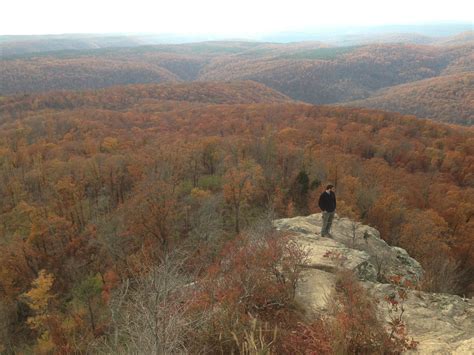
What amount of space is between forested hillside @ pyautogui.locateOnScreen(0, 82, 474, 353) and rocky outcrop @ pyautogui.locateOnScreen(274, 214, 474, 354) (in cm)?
96

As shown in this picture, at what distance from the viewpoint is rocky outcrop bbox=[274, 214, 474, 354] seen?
8656 millimetres

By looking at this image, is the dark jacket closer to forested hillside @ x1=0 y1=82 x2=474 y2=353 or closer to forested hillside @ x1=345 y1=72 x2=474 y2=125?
forested hillside @ x1=0 y1=82 x2=474 y2=353

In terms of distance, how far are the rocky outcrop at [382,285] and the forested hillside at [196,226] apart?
962mm

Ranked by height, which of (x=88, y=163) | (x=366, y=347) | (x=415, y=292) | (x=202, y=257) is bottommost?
(x=88, y=163)

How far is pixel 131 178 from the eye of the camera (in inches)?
1946

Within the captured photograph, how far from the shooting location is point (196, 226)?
33344mm

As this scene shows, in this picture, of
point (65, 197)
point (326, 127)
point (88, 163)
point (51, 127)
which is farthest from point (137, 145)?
point (326, 127)

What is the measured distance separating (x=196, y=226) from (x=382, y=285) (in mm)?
23711

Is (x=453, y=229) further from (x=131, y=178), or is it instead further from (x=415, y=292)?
(x=131, y=178)

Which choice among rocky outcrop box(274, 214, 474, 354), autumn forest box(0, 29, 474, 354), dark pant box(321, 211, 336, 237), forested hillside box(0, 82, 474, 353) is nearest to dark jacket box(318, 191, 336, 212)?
dark pant box(321, 211, 336, 237)

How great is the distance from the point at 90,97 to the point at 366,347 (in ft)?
503

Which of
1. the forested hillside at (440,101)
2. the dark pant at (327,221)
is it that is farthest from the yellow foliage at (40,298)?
the forested hillside at (440,101)

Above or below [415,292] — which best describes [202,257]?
below

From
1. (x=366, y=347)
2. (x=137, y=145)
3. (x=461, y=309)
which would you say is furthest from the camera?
(x=137, y=145)
